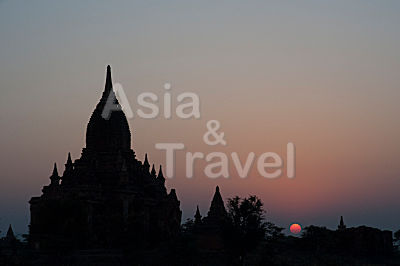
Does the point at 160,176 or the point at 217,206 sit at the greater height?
the point at 160,176

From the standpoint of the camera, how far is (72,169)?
6994 cm

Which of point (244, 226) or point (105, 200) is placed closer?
point (244, 226)

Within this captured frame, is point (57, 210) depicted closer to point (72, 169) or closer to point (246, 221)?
point (72, 169)

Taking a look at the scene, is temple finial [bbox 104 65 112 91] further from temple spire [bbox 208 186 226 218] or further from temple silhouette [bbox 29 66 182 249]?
temple spire [bbox 208 186 226 218]

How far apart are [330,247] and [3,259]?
37.4m

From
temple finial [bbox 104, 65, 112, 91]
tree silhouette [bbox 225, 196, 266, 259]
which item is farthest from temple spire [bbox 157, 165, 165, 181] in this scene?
tree silhouette [bbox 225, 196, 266, 259]

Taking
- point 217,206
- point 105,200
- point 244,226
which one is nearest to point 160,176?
point 217,206

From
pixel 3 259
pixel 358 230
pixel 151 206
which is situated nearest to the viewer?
pixel 3 259

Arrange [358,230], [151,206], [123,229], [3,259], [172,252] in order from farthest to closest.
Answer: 1. [358,230]
2. [151,206]
3. [123,229]
4. [172,252]
5. [3,259]

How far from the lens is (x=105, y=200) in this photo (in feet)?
221

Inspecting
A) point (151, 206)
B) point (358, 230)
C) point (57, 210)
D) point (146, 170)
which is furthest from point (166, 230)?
point (358, 230)

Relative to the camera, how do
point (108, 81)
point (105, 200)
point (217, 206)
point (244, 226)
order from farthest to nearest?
point (108, 81) → point (217, 206) → point (105, 200) → point (244, 226)

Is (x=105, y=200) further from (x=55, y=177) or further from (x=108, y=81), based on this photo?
(x=108, y=81)

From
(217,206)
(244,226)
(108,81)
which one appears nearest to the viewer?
(244,226)
